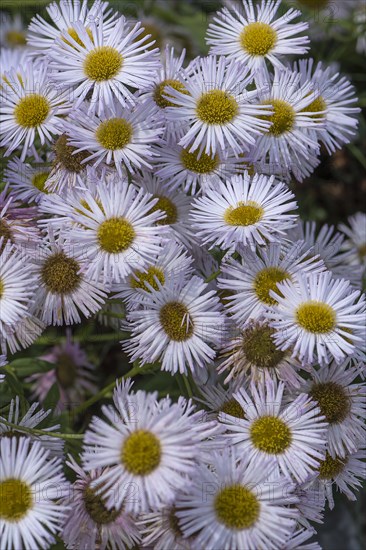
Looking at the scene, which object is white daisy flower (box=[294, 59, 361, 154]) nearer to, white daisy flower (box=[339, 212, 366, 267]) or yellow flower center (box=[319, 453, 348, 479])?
white daisy flower (box=[339, 212, 366, 267])

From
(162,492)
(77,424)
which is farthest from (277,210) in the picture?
(77,424)

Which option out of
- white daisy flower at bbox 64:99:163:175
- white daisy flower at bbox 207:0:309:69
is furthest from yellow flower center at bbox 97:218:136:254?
white daisy flower at bbox 207:0:309:69

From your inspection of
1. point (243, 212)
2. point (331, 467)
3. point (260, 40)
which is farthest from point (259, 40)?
point (331, 467)

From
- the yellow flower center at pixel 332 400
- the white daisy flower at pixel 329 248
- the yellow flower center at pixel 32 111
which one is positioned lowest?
the yellow flower center at pixel 332 400

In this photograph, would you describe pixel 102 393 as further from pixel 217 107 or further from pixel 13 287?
pixel 217 107

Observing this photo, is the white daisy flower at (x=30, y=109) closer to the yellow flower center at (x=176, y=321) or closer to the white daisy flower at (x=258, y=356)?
the yellow flower center at (x=176, y=321)

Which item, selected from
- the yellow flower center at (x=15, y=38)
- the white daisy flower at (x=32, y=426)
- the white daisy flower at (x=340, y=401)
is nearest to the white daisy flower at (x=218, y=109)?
the white daisy flower at (x=340, y=401)
